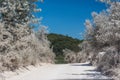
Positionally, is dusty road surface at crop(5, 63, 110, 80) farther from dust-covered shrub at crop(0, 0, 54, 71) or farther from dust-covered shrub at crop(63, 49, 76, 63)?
dust-covered shrub at crop(63, 49, 76, 63)

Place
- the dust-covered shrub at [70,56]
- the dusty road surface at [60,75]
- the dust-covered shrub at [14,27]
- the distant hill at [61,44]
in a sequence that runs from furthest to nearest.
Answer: the distant hill at [61,44]
the dust-covered shrub at [70,56]
the dust-covered shrub at [14,27]
the dusty road surface at [60,75]

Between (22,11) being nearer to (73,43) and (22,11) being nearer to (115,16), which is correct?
(115,16)

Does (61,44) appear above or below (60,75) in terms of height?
above

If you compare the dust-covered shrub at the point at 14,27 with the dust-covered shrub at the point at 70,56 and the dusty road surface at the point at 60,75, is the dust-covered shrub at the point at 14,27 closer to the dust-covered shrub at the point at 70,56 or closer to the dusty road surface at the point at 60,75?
the dusty road surface at the point at 60,75

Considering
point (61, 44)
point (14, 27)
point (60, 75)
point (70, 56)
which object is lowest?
point (60, 75)

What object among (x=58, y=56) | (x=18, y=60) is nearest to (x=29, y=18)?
(x=18, y=60)

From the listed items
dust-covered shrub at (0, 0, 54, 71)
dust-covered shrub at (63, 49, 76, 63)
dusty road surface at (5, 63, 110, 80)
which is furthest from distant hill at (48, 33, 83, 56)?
dust-covered shrub at (0, 0, 54, 71)

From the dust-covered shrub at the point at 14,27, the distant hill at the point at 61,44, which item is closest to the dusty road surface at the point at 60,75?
the dust-covered shrub at the point at 14,27

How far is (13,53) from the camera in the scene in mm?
28906

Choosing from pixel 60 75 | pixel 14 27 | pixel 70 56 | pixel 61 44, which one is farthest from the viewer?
pixel 61 44

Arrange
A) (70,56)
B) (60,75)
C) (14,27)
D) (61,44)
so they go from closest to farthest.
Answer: (60,75) < (14,27) < (70,56) < (61,44)

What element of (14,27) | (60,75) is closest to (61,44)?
(14,27)

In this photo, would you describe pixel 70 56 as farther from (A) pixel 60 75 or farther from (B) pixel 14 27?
Answer: (A) pixel 60 75

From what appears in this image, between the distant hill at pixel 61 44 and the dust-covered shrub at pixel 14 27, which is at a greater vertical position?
the distant hill at pixel 61 44
